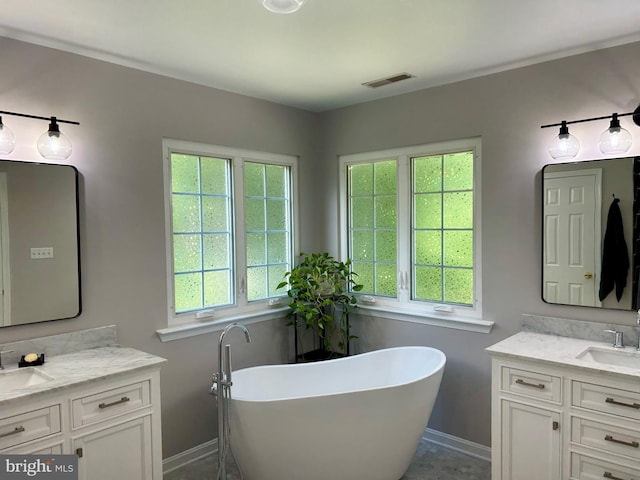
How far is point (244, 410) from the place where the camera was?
2490 mm

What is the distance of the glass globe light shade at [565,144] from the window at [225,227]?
2079mm

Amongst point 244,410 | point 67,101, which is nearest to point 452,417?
point 244,410

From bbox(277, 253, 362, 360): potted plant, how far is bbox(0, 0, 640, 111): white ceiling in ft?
4.92

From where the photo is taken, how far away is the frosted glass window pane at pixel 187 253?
310 cm

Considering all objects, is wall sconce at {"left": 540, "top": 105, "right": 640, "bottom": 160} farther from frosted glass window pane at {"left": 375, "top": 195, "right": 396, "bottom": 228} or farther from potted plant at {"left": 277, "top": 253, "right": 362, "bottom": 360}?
potted plant at {"left": 277, "top": 253, "right": 362, "bottom": 360}

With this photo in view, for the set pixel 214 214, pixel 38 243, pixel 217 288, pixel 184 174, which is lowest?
pixel 217 288

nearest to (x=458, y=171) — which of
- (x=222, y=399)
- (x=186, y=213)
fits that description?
(x=186, y=213)

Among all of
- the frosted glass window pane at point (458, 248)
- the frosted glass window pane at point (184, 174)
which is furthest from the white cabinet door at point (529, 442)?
the frosted glass window pane at point (184, 174)

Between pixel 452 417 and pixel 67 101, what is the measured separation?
329 cm

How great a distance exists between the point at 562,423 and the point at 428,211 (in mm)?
1723

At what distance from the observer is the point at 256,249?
11.9ft

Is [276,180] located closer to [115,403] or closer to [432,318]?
[432,318]

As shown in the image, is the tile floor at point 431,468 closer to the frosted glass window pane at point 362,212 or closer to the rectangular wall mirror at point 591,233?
the rectangular wall mirror at point 591,233

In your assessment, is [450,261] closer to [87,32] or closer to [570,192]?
[570,192]
